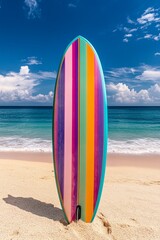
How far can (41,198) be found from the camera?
3.19 m

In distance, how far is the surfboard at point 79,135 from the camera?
2424 mm

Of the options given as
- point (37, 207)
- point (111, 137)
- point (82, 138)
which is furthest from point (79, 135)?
point (111, 137)

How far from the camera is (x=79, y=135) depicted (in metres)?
2.42

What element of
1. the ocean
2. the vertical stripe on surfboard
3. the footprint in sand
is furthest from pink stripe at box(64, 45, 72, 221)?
the ocean

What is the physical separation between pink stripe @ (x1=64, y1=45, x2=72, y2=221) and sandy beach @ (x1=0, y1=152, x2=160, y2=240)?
0.93ft

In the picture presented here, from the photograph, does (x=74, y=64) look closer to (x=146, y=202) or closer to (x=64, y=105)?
(x=64, y=105)

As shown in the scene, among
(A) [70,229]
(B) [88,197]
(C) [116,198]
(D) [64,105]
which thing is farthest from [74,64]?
(C) [116,198]

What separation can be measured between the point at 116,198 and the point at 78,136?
1.41m

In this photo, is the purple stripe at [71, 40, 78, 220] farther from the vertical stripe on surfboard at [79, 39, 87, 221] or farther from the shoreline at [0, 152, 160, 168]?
the shoreline at [0, 152, 160, 168]

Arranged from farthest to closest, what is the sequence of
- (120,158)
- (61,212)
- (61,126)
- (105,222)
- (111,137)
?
(111,137) < (120,158) < (61,212) < (105,222) < (61,126)

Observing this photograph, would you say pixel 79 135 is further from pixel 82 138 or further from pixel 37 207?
pixel 37 207

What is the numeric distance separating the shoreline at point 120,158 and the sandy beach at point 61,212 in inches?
60.9

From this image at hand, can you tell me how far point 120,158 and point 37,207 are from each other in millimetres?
4603

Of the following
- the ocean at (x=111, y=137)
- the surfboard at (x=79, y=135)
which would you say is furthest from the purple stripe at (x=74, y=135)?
the ocean at (x=111, y=137)
